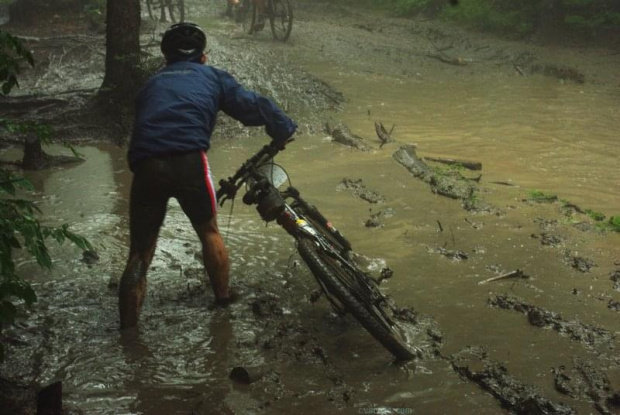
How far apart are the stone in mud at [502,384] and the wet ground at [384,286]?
0.01 m

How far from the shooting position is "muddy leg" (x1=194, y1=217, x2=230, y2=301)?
412cm

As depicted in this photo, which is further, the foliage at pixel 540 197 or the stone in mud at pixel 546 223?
the foliage at pixel 540 197

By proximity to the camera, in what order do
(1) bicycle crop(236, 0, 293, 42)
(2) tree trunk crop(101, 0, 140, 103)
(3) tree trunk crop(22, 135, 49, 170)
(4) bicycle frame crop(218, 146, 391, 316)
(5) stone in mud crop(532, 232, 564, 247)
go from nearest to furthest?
(4) bicycle frame crop(218, 146, 391, 316) → (5) stone in mud crop(532, 232, 564, 247) → (3) tree trunk crop(22, 135, 49, 170) → (2) tree trunk crop(101, 0, 140, 103) → (1) bicycle crop(236, 0, 293, 42)

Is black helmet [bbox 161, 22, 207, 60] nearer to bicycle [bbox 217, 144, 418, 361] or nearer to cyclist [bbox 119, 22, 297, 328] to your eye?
cyclist [bbox 119, 22, 297, 328]

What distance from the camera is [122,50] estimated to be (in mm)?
8938

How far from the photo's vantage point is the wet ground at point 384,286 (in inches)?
134

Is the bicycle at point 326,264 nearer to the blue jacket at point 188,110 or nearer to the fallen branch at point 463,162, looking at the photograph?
the blue jacket at point 188,110

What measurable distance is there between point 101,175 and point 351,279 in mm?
4613

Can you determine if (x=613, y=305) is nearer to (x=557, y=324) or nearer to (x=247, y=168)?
(x=557, y=324)

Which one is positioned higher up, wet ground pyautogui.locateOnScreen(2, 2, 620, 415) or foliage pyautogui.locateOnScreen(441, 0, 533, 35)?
foliage pyautogui.locateOnScreen(441, 0, 533, 35)

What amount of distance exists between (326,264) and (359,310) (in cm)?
39

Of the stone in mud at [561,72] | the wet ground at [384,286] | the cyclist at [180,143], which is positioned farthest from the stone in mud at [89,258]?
the stone in mud at [561,72]

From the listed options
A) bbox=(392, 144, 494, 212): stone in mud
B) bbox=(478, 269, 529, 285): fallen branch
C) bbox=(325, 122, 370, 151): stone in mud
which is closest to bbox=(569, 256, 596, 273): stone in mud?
bbox=(478, 269, 529, 285): fallen branch

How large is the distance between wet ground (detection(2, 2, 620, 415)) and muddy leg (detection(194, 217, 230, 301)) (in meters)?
0.29
